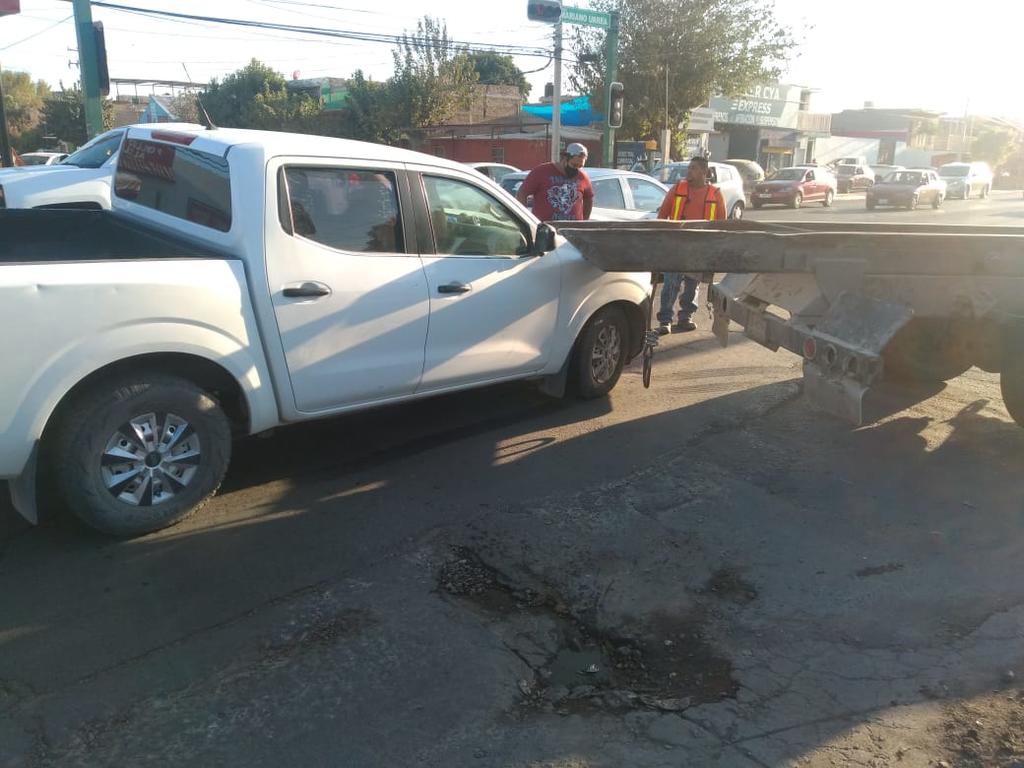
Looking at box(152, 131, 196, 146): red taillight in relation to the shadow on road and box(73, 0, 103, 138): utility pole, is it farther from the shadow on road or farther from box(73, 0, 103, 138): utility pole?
box(73, 0, 103, 138): utility pole

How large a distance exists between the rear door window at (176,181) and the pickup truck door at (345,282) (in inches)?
12.7

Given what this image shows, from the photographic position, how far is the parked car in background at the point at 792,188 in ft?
103

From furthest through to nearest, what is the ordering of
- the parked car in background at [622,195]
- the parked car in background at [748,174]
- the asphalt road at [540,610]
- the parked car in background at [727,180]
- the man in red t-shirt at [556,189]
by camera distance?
1. the parked car in background at [748,174]
2. the parked car in background at [727,180]
3. the parked car in background at [622,195]
4. the man in red t-shirt at [556,189]
5. the asphalt road at [540,610]

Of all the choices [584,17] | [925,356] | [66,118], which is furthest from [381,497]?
[66,118]

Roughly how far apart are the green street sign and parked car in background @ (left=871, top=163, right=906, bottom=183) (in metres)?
17.8

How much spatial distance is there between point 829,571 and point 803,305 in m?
2.14

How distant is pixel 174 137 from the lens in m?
5.06

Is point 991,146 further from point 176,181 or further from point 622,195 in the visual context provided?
point 176,181

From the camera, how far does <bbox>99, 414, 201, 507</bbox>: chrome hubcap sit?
403 centimetres

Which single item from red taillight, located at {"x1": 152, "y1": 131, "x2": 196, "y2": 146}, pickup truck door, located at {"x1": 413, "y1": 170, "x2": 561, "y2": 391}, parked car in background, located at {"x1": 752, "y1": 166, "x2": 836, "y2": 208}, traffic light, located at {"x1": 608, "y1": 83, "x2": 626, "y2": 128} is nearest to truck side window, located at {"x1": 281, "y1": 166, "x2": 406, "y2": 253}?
pickup truck door, located at {"x1": 413, "y1": 170, "x2": 561, "y2": 391}

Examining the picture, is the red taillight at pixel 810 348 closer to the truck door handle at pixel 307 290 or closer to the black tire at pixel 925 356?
the black tire at pixel 925 356

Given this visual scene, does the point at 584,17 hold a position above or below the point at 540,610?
above

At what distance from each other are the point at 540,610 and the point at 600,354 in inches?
124

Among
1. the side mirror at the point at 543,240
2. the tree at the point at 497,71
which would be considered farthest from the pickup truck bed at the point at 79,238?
the tree at the point at 497,71
